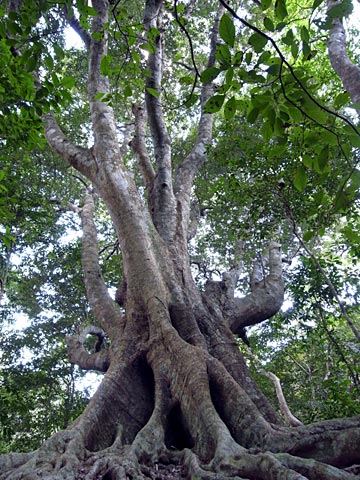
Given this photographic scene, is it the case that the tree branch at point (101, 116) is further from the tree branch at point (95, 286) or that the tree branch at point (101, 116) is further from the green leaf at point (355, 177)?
the green leaf at point (355, 177)

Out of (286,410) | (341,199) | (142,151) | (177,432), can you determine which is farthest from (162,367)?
(142,151)

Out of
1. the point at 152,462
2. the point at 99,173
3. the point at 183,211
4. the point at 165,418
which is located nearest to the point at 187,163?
the point at 183,211

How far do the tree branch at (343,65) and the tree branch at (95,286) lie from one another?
165 inches

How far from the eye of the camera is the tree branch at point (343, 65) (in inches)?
199

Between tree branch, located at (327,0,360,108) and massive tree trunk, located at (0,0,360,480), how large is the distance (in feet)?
8.64

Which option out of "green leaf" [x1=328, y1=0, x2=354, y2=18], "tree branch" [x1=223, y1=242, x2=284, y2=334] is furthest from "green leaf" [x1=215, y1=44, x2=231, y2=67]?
"tree branch" [x1=223, y1=242, x2=284, y2=334]

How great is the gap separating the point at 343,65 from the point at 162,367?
445 cm

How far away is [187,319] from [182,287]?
2.10 ft

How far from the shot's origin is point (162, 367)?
4.10 m

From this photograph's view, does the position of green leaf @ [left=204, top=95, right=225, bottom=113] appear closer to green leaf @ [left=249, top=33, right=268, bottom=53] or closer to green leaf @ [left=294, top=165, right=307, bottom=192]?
green leaf @ [left=249, top=33, right=268, bottom=53]

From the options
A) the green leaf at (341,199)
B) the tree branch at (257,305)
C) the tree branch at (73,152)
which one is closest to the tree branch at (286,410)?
the tree branch at (257,305)

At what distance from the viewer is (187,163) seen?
7.55 meters

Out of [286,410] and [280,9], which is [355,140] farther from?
[286,410]

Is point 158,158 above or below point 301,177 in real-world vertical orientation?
above
